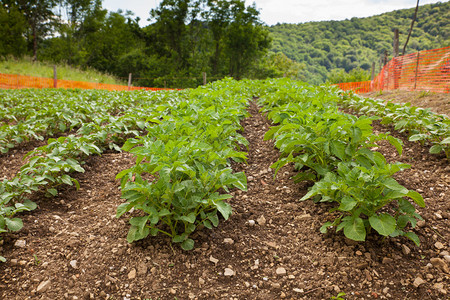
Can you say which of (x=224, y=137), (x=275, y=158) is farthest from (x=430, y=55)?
(x=224, y=137)

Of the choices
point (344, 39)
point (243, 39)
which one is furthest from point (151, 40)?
point (344, 39)

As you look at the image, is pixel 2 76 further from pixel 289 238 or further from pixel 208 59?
pixel 208 59

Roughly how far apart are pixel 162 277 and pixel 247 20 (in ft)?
144

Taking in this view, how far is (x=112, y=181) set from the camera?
139 inches

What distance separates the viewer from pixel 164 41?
4022 centimetres

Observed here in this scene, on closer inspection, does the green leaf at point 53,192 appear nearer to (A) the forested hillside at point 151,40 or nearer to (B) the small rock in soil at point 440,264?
(B) the small rock in soil at point 440,264

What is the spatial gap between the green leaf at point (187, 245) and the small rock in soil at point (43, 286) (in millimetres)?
883

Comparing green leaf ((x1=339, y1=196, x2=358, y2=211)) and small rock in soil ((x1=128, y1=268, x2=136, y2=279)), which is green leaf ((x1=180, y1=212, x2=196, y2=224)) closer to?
small rock in soil ((x1=128, y1=268, x2=136, y2=279))

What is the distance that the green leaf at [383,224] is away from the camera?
195 centimetres

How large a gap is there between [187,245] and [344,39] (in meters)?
97.2

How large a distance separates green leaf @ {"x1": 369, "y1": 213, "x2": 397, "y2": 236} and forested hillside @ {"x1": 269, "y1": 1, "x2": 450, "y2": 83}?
74.3 metres

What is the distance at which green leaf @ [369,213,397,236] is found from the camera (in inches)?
76.8

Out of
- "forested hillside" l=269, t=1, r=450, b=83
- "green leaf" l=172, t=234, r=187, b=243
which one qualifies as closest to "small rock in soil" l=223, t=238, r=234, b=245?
"green leaf" l=172, t=234, r=187, b=243

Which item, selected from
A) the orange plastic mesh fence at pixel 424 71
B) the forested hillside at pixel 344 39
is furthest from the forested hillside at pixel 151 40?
the forested hillside at pixel 344 39
